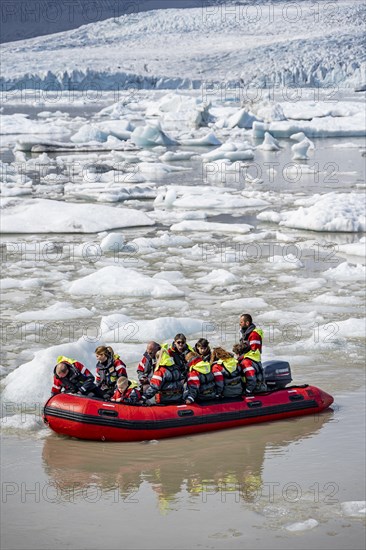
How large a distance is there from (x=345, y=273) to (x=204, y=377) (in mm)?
5731

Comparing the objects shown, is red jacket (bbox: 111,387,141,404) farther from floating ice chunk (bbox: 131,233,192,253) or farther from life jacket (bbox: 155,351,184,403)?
floating ice chunk (bbox: 131,233,192,253)

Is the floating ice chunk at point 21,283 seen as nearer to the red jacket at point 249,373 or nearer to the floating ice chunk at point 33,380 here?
the floating ice chunk at point 33,380

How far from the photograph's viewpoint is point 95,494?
6.24 m

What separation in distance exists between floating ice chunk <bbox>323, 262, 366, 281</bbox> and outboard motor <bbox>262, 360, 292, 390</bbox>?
15.6 ft

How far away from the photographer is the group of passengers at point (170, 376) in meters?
7.22

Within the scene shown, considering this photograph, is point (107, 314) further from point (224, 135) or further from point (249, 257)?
point (224, 135)

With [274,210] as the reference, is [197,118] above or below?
above

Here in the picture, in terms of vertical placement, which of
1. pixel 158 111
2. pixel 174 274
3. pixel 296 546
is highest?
pixel 158 111

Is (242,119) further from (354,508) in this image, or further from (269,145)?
(354,508)

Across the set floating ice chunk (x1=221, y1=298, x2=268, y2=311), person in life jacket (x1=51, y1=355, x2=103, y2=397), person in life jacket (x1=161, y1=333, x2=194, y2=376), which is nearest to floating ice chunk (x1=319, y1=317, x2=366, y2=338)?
floating ice chunk (x1=221, y1=298, x2=268, y2=311)

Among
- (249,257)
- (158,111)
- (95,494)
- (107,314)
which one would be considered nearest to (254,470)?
(95,494)

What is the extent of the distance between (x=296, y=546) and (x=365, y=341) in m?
4.56

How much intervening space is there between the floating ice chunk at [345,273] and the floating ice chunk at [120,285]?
2.35m

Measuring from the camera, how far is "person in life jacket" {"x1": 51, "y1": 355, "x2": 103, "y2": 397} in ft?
23.7
